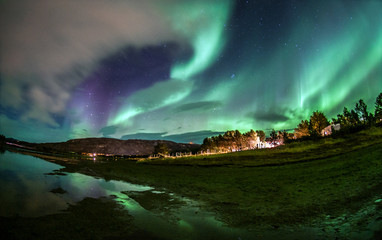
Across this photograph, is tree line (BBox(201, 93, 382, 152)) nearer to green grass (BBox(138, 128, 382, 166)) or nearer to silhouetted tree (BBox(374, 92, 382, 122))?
silhouetted tree (BBox(374, 92, 382, 122))

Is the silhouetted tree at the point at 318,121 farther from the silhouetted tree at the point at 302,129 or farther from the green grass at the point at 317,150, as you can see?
the green grass at the point at 317,150

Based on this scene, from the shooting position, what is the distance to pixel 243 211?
8875mm

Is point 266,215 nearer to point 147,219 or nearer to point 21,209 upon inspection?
point 147,219

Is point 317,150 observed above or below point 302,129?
below

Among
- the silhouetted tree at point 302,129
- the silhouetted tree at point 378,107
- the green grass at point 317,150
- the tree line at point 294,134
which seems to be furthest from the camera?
the silhouetted tree at point 302,129

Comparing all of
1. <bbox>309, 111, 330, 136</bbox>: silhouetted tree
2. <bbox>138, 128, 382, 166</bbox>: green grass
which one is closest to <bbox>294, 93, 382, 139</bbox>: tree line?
<bbox>309, 111, 330, 136</bbox>: silhouetted tree

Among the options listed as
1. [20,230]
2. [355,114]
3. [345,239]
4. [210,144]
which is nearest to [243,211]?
[345,239]

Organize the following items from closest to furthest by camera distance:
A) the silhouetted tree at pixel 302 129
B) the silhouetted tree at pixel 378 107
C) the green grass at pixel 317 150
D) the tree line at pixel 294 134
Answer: the green grass at pixel 317 150 → the silhouetted tree at pixel 378 107 → the tree line at pixel 294 134 → the silhouetted tree at pixel 302 129

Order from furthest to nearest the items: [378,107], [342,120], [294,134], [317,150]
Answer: [294,134]
[342,120]
[378,107]
[317,150]

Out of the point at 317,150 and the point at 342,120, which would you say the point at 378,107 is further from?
the point at 317,150

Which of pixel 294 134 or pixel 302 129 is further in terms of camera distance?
pixel 294 134

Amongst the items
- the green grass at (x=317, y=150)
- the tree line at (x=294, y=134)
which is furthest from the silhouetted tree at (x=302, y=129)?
the green grass at (x=317, y=150)

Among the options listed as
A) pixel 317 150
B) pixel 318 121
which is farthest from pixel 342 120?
pixel 317 150

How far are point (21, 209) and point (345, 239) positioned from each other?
11735 mm
